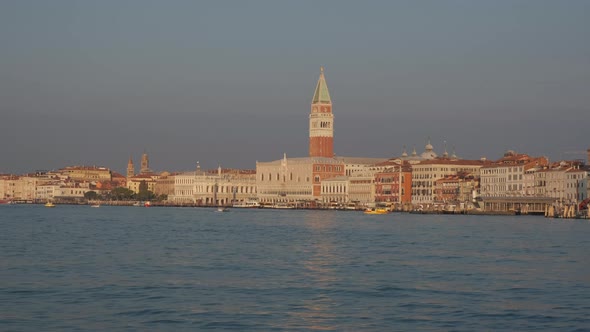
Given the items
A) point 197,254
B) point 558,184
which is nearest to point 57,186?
point 558,184

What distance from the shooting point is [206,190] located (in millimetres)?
113875

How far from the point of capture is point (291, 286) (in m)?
17.0

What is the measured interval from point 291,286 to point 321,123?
A: 283ft

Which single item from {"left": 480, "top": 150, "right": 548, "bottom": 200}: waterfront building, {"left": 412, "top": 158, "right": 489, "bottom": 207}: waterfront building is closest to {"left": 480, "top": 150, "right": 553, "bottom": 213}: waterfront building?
{"left": 480, "top": 150, "right": 548, "bottom": 200}: waterfront building

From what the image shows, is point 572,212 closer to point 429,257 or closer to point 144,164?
point 429,257

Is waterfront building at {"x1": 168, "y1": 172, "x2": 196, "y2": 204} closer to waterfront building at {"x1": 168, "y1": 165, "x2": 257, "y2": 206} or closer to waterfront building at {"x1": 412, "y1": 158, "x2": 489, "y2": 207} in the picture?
waterfront building at {"x1": 168, "y1": 165, "x2": 257, "y2": 206}

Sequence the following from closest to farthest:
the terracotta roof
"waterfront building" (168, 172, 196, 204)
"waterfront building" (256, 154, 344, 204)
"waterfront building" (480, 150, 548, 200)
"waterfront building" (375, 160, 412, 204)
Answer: "waterfront building" (480, 150, 548, 200) → the terracotta roof → "waterfront building" (375, 160, 412, 204) → "waterfront building" (256, 154, 344, 204) → "waterfront building" (168, 172, 196, 204)

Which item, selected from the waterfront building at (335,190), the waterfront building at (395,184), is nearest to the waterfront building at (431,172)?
the waterfront building at (395,184)

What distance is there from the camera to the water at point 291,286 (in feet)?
44.2

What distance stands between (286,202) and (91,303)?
290 ft

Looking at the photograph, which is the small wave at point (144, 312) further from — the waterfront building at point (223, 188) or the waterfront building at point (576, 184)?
the waterfront building at point (223, 188)

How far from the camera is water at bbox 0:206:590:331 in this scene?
13469mm

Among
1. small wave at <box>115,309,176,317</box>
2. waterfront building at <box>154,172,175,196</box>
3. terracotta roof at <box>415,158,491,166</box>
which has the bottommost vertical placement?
small wave at <box>115,309,176,317</box>

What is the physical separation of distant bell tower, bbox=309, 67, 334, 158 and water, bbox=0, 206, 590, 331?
75.1 meters
